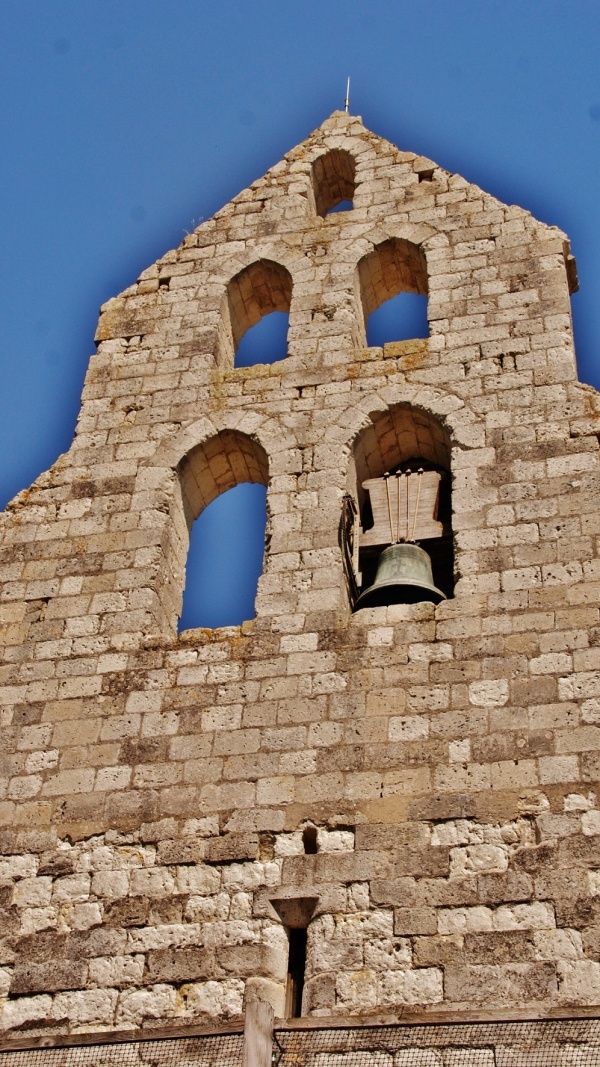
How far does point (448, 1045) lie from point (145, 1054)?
1.30 m

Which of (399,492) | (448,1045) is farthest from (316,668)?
(448,1045)

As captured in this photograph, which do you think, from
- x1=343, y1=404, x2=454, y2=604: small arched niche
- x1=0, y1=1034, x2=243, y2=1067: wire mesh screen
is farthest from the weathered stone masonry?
x1=0, y1=1034, x2=243, y2=1067: wire mesh screen

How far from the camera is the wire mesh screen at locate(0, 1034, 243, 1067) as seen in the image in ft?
21.2

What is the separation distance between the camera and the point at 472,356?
411 inches

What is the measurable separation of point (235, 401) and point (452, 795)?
367 centimetres

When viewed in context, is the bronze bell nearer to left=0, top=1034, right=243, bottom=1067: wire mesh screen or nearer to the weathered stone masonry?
the weathered stone masonry

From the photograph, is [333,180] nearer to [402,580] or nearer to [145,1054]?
[402,580]

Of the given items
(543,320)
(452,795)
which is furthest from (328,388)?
(452,795)

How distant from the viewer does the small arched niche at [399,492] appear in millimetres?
10055

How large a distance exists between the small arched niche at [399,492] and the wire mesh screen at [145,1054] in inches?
150

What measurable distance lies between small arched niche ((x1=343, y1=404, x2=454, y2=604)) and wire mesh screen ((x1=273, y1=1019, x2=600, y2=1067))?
3.63 meters

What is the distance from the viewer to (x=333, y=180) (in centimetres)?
1269

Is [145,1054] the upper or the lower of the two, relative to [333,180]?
lower

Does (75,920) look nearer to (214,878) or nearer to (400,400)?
(214,878)
